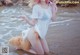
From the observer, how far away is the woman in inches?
29.1

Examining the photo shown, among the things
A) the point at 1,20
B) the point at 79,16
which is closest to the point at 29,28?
the point at 1,20

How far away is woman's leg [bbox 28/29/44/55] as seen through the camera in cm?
77

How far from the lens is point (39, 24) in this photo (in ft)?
2.47

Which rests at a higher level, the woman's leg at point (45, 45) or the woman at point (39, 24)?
the woman at point (39, 24)

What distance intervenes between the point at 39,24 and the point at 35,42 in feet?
0.19

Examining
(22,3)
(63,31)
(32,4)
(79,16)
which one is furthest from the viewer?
(79,16)

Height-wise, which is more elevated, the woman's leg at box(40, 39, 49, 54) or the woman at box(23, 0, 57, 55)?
the woman at box(23, 0, 57, 55)

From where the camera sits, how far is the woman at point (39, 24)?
0.74 m

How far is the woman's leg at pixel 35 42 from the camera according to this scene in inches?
30.1

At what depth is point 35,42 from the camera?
767mm

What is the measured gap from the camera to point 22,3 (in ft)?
2.75

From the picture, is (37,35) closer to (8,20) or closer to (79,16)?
(8,20)

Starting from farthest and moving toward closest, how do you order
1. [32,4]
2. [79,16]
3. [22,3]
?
[79,16], [22,3], [32,4]

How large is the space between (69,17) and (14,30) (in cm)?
35
